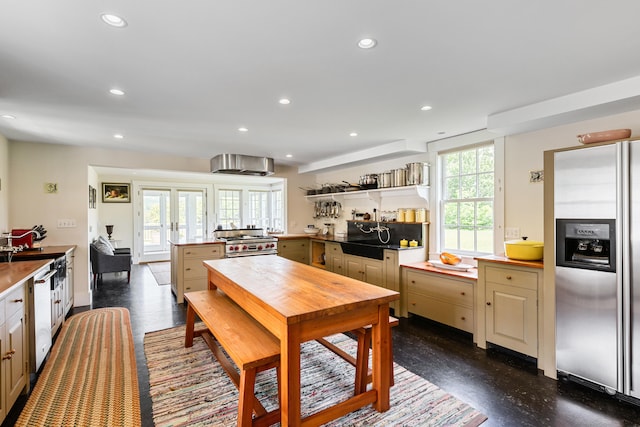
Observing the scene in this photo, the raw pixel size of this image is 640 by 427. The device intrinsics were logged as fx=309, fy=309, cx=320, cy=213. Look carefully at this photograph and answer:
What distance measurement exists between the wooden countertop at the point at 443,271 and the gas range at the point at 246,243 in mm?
2396

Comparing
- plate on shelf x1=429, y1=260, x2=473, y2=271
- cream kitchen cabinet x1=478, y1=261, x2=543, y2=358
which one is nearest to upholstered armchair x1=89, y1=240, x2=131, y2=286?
plate on shelf x1=429, y1=260, x2=473, y2=271

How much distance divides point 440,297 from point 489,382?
43.7 inches

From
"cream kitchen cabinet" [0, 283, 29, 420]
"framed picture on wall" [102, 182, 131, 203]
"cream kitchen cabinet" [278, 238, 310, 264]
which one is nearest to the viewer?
"cream kitchen cabinet" [0, 283, 29, 420]

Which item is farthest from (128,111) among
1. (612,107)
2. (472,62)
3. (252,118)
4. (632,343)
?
(632,343)

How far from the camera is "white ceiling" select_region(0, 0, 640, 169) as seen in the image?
1.45m

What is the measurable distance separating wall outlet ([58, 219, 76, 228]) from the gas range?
195cm

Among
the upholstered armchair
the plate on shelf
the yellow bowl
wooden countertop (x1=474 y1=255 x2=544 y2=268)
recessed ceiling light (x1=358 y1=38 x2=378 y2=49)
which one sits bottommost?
the upholstered armchair

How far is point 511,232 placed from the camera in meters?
3.27

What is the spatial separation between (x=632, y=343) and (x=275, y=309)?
7.70 ft

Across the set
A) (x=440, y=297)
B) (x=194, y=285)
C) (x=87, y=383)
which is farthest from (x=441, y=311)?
(x=194, y=285)

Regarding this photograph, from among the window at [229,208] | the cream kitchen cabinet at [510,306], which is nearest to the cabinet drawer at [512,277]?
the cream kitchen cabinet at [510,306]

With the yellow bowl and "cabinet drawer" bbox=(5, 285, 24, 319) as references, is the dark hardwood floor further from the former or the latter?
the yellow bowl

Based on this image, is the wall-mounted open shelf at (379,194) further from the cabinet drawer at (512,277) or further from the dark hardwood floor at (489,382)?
the dark hardwood floor at (489,382)

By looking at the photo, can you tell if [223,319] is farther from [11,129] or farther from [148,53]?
[11,129]
